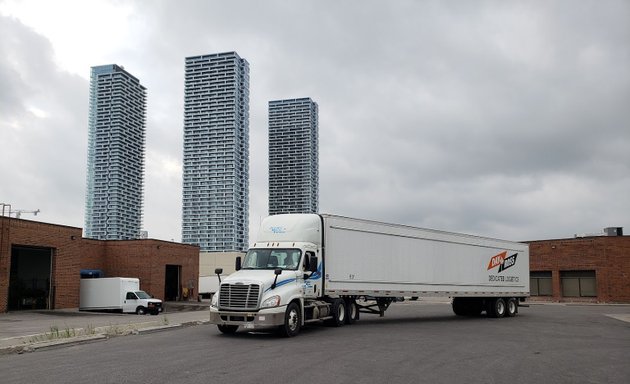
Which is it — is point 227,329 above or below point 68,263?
below

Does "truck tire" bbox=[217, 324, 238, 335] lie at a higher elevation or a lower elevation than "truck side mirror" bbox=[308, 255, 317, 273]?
lower

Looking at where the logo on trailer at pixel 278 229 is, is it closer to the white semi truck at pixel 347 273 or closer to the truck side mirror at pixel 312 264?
the white semi truck at pixel 347 273

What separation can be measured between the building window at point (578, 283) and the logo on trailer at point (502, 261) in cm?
2452

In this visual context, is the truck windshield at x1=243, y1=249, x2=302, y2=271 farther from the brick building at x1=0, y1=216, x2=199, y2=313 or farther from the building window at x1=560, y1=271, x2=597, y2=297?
the building window at x1=560, y1=271, x2=597, y2=297

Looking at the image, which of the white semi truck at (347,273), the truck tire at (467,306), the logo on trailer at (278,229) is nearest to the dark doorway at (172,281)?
the truck tire at (467,306)

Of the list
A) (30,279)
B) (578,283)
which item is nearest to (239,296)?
(30,279)

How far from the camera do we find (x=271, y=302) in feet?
53.9

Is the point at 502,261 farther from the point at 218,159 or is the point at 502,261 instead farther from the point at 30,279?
the point at 218,159

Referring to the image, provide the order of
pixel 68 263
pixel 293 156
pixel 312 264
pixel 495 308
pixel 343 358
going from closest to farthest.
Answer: pixel 343 358, pixel 312 264, pixel 495 308, pixel 68 263, pixel 293 156

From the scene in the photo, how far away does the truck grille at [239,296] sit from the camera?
16422mm

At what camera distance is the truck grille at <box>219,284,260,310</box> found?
53.9 feet

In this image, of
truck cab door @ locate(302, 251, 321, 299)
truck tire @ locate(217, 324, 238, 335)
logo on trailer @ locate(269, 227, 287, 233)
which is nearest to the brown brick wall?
logo on trailer @ locate(269, 227, 287, 233)

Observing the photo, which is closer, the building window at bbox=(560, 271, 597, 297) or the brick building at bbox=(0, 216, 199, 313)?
the brick building at bbox=(0, 216, 199, 313)

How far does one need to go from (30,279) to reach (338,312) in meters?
32.3
